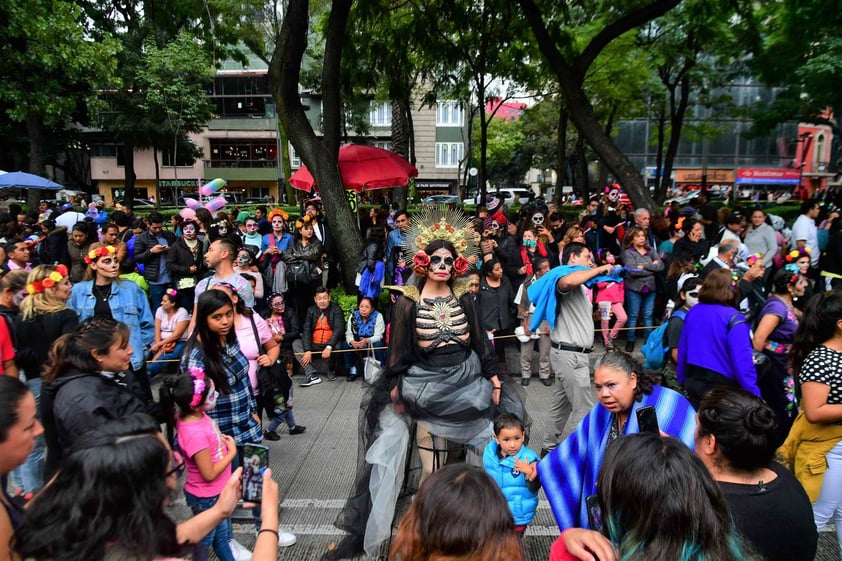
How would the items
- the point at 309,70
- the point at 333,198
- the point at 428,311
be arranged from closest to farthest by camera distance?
the point at 428,311 < the point at 333,198 < the point at 309,70

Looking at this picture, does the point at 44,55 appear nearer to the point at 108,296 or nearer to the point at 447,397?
the point at 108,296

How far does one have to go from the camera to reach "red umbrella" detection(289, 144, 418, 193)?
1071cm

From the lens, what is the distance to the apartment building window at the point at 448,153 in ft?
142

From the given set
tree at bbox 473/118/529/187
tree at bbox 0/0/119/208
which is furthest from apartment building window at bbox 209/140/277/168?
tree at bbox 0/0/119/208

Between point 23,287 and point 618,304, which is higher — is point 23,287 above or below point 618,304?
above

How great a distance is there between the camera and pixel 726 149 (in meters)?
42.5

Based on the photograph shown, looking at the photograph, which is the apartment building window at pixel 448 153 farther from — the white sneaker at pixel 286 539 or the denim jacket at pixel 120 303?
the white sneaker at pixel 286 539

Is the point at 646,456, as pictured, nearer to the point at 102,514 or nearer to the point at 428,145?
the point at 102,514

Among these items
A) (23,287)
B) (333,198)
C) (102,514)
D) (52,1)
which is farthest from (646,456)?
(52,1)

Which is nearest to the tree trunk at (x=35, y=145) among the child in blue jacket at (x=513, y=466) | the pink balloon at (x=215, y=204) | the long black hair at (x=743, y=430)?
the pink balloon at (x=215, y=204)

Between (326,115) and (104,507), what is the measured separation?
782 cm

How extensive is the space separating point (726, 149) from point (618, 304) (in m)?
41.5

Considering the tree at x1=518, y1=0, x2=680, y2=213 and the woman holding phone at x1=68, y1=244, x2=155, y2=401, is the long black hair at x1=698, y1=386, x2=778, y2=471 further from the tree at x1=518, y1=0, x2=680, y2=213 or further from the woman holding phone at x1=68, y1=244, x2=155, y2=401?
the tree at x1=518, y1=0, x2=680, y2=213

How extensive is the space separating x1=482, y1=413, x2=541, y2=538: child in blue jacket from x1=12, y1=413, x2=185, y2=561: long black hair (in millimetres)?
1940
